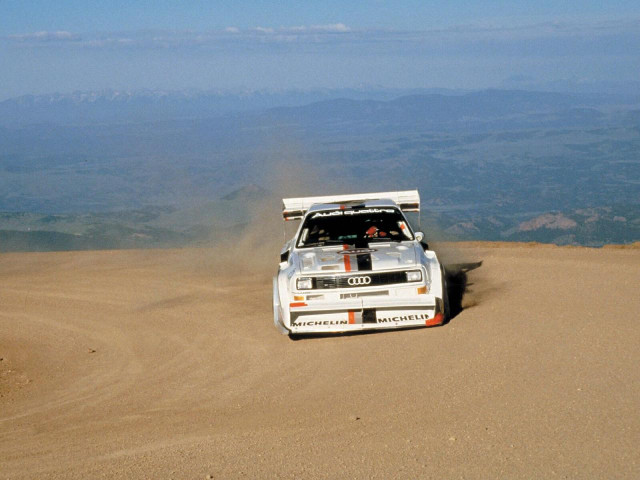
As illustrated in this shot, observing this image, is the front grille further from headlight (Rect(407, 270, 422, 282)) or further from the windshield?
the windshield

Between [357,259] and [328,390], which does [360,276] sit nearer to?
[357,259]

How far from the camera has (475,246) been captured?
19.8 metres

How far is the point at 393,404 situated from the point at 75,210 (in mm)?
167218

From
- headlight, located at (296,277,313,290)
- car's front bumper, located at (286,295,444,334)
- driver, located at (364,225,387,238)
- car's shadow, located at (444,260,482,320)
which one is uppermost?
headlight, located at (296,277,313,290)

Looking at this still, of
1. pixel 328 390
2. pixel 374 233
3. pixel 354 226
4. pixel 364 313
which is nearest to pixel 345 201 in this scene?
pixel 354 226

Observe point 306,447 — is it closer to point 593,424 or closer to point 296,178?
point 593,424

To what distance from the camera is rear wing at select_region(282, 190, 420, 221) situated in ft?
39.2

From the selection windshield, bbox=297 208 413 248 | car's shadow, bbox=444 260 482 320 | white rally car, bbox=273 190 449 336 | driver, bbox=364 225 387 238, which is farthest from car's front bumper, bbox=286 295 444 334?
driver, bbox=364 225 387 238

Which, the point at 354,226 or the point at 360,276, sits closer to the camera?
the point at 360,276

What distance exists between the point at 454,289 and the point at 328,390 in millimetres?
5617

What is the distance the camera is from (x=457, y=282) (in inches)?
520

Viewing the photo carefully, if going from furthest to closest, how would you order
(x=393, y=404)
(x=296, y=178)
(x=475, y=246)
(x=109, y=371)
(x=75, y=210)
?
1. (x=75, y=210)
2. (x=296, y=178)
3. (x=475, y=246)
4. (x=109, y=371)
5. (x=393, y=404)

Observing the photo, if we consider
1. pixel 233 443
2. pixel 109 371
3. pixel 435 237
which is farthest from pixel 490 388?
pixel 435 237

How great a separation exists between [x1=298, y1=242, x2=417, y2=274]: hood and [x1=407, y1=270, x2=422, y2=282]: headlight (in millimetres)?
94
